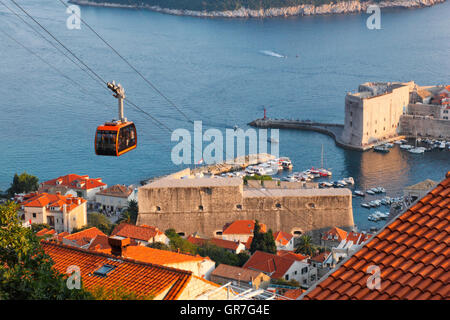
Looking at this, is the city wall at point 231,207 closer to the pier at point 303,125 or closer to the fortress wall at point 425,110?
the pier at point 303,125

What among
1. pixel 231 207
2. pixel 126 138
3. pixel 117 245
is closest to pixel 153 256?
pixel 117 245

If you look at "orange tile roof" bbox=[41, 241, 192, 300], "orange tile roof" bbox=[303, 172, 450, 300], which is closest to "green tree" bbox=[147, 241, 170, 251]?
"orange tile roof" bbox=[41, 241, 192, 300]

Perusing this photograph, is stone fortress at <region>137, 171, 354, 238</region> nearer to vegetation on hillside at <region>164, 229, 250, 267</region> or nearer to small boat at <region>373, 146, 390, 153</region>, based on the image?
vegetation on hillside at <region>164, 229, 250, 267</region>

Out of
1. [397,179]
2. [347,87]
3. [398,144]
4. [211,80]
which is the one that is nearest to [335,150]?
[398,144]

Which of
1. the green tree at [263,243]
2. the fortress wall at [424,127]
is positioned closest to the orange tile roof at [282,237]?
the green tree at [263,243]

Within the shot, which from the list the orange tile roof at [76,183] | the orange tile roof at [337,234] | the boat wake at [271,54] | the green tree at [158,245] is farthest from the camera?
the boat wake at [271,54]

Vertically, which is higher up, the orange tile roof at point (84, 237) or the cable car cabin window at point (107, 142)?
the cable car cabin window at point (107, 142)
